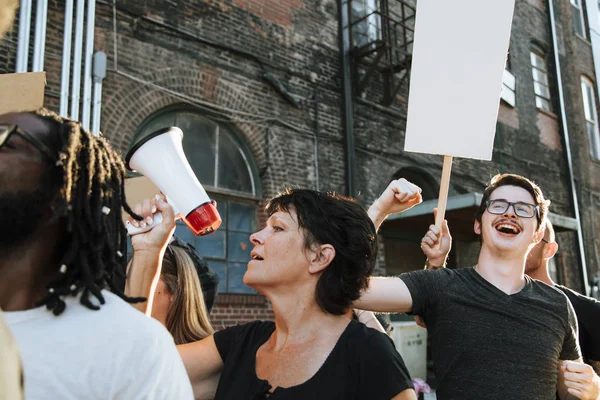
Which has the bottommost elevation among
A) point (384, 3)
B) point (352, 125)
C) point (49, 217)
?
point (49, 217)

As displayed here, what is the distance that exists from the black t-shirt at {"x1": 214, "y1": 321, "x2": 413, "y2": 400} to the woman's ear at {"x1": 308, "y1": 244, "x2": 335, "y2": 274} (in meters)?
0.20

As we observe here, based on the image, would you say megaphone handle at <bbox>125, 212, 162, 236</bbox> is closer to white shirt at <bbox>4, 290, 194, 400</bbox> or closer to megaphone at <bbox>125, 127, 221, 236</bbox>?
megaphone at <bbox>125, 127, 221, 236</bbox>

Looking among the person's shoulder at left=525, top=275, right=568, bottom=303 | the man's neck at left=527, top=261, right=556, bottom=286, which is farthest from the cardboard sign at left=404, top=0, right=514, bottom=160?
the man's neck at left=527, top=261, right=556, bottom=286

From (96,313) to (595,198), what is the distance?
46.1 feet

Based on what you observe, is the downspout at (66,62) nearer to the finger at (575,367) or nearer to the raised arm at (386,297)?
the raised arm at (386,297)

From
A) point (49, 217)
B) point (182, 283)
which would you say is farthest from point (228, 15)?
point (49, 217)

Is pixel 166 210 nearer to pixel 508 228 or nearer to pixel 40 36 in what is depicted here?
pixel 508 228

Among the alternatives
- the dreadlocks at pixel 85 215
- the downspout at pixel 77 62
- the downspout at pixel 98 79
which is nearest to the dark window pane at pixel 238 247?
the downspout at pixel 98 79

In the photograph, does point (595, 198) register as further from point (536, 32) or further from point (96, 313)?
point (96, 313)

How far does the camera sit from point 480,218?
2.47 m

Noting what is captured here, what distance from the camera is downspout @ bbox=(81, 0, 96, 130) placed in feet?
18.2

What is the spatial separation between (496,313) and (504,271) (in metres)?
0.20

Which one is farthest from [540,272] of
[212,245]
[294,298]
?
[212,245]

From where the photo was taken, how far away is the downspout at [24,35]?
522 cm
